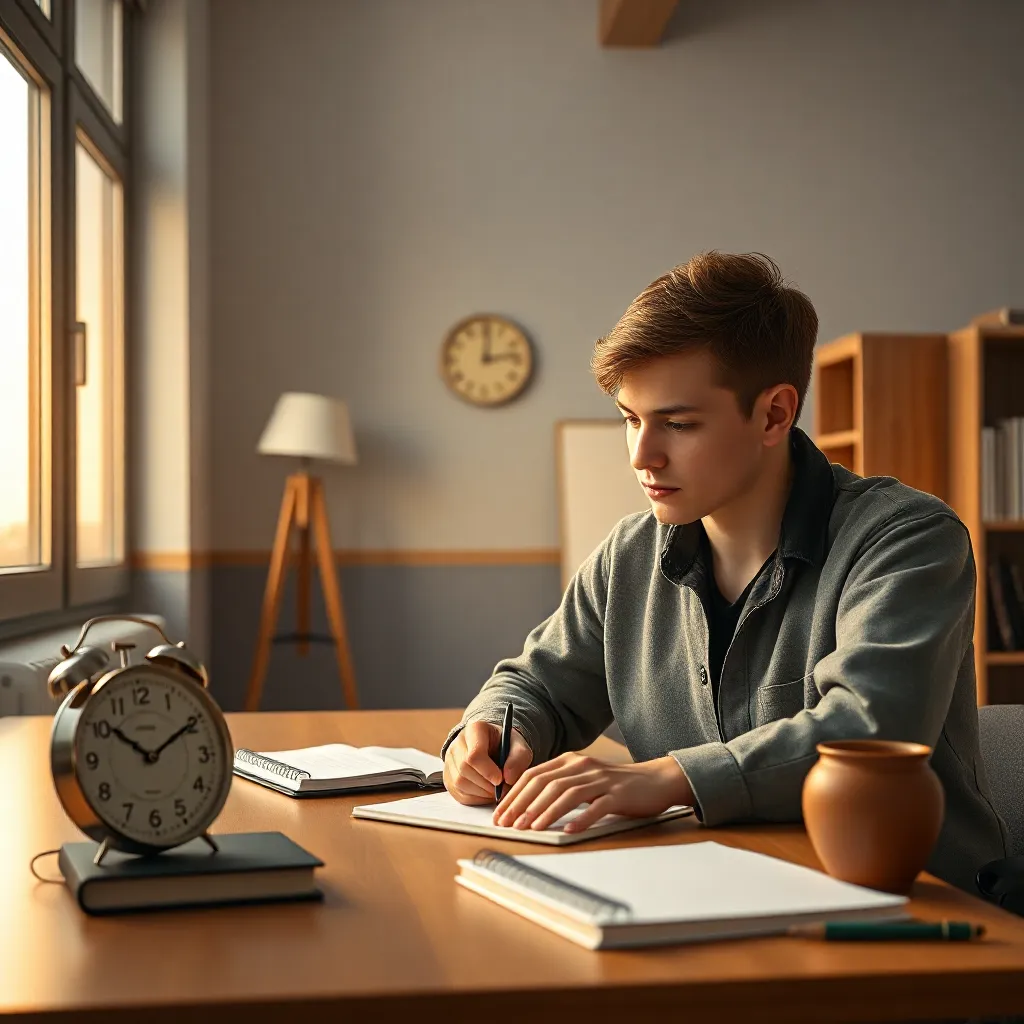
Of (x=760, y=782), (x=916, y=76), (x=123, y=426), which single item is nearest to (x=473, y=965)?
(x=760, y=782)

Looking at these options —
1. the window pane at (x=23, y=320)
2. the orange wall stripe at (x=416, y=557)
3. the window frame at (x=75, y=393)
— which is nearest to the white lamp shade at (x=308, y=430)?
the orange wall stripe at (x=416, y=557)

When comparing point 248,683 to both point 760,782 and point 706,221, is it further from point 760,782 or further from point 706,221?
point 760,782

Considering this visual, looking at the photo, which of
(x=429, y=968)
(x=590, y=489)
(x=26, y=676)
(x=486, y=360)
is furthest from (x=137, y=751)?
(x=486, y=360)

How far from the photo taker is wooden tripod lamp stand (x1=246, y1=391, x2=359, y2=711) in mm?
4418

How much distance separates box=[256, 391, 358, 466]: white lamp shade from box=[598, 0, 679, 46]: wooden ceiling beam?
1754 mm

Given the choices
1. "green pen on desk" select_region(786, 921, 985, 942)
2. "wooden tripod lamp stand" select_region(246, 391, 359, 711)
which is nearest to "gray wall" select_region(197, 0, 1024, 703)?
"wooden tripod lamp stand" select_region(246, 391, 359, 711)

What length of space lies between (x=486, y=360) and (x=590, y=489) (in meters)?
0.64

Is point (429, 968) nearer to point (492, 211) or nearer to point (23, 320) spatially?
point (23, 320)

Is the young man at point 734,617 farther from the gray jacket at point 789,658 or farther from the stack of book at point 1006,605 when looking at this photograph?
the stack of book at point 1006,605

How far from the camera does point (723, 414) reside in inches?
57.6

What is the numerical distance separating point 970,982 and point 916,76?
4976 mm

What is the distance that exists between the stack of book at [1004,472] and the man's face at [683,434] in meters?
2.81

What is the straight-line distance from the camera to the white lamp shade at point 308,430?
173 inches

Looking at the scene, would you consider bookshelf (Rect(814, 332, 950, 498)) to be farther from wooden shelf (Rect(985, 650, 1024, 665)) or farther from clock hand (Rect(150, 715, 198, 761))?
clock hand (Rect(150, 715, 198, 761))
